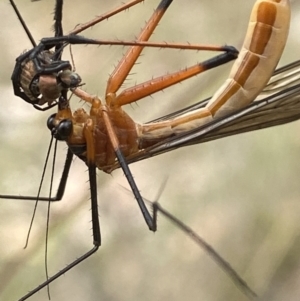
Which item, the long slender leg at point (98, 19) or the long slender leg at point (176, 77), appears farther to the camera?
the long slender leg at point (176, 77)

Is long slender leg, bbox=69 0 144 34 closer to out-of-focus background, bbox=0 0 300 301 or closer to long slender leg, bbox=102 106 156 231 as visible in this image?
long slender leg, bbox=102 106 156 231

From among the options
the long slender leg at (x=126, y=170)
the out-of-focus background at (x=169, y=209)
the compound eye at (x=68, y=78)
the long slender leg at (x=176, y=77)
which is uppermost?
the compound eye at (x=68, y=78)

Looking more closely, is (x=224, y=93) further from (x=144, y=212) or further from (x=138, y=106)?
(x=138, y=106)

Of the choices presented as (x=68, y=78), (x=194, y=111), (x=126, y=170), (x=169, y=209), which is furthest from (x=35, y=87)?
(x=169, y=209)

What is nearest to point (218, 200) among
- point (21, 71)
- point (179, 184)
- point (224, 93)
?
point (179, 184)

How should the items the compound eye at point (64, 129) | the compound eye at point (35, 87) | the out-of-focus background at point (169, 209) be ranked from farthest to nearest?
the out-of-focus background at point (169, 209) → the compound eye at point (64, 129) → the compound eye at point (35, 87)

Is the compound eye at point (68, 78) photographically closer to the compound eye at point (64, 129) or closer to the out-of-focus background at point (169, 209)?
the compound eye at point (64, 129)

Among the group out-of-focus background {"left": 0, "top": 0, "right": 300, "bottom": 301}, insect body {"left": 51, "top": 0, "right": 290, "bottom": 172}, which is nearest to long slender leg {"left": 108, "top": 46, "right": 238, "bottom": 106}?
insect body {"left": 51, "top": 0, "right": 290, "bottom": 172}

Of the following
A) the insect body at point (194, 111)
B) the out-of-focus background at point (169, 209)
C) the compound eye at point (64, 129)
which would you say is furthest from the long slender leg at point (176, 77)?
the out-of-focus background at point (169, 209)
